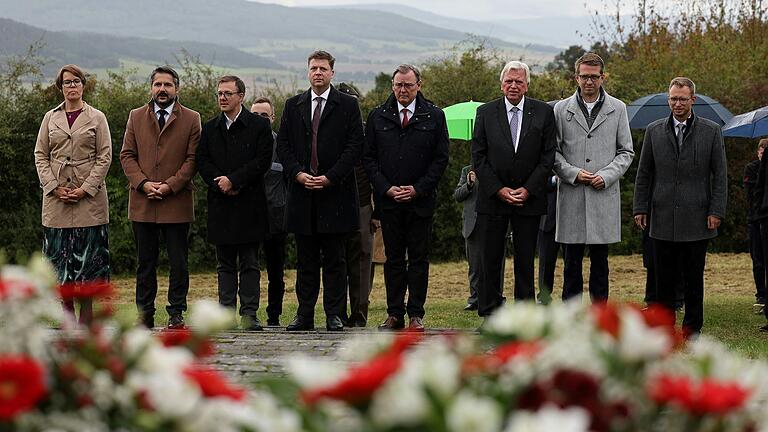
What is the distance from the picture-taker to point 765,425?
2635 millimetres

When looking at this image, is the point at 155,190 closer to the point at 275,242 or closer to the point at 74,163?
the point at 74,163

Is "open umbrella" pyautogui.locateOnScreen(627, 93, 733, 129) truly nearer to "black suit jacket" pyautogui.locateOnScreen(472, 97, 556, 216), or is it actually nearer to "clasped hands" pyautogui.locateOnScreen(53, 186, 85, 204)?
"black suit jacket" pyautogui.locateOnScreen(472, 97, 556, 216)

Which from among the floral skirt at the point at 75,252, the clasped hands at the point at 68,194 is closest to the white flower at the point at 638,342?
the clasped hands at the point at 68,194

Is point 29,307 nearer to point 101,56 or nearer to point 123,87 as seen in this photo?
point 123,87

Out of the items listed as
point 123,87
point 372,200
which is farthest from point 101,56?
point 372,200

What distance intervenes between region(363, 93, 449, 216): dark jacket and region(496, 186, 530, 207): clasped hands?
0.60 meters

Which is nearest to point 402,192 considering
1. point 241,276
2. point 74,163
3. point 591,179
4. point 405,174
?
point 405,174

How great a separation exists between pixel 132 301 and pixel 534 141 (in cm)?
882

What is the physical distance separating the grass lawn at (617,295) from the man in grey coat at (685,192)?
0.76 m

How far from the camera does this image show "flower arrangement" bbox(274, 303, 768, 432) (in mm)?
2289

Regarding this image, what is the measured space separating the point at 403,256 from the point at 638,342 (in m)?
7.67

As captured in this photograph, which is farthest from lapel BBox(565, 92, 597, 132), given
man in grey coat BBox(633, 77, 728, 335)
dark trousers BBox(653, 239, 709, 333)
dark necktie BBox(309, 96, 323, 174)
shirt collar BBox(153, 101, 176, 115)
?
shirt collar BBox(153, 101, 176, 115)

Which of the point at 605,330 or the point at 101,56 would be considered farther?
the point at 101,56

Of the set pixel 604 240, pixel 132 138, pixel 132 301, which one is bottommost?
pixel 132 301
